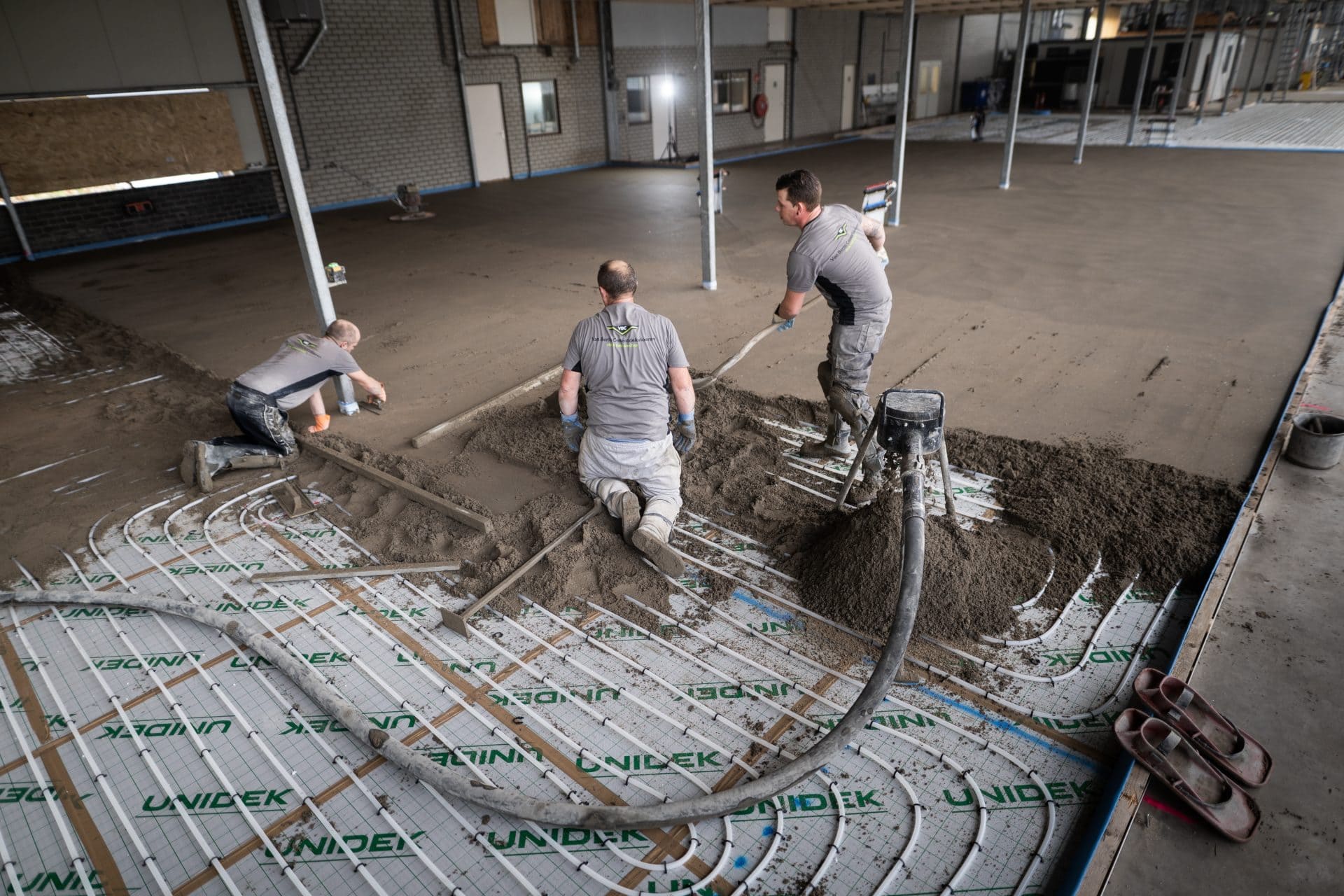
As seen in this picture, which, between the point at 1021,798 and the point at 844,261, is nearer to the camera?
the point at 1021,798

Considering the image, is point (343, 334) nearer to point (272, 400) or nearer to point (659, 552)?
point (272, 400)

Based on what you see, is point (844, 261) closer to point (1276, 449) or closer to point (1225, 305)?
point (1276, 449)

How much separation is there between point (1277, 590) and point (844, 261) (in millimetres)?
2693

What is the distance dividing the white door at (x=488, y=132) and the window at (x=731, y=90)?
19.0ft

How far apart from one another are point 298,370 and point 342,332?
0.39 m

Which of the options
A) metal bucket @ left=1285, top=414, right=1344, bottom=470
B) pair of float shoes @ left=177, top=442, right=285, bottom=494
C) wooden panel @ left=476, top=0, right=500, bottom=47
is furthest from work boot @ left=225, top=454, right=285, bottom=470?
wooden panel @ left=476, top=0, right=500, bottom=47

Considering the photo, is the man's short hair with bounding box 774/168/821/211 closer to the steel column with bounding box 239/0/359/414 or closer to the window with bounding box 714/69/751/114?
the steel column with bounding box 239/0/359/414

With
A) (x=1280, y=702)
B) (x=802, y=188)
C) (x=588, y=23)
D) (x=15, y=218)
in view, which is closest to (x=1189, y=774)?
(x=1280, y=702)

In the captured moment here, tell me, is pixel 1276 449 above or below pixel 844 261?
below

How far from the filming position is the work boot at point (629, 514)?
4.13m

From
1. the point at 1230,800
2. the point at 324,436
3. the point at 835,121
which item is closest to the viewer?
A: the point at 1230,800

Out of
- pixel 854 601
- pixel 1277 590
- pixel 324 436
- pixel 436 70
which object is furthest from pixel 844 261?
pixel 436 70

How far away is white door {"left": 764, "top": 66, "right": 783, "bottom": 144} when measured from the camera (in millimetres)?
22000

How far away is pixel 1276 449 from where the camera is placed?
4.81 meters
